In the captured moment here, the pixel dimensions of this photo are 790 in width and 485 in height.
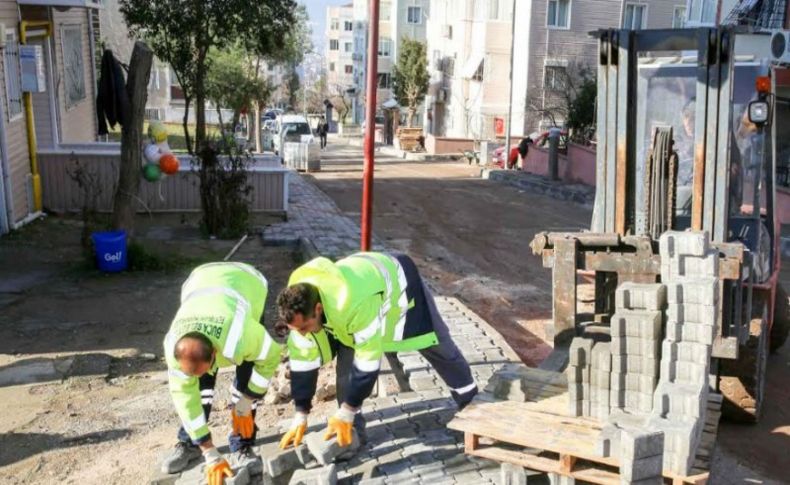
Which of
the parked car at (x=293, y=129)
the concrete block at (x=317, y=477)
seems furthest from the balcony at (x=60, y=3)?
the parked car at (x=293, y=129)

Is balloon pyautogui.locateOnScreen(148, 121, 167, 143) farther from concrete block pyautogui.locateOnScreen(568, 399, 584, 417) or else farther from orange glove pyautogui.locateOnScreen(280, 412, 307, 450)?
concrete block pyautogui.locateOnScreen(568, 399, 584, 417)

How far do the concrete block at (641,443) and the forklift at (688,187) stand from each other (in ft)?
6.05

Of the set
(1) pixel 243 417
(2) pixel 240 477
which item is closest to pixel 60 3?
(1) pixel 243 417

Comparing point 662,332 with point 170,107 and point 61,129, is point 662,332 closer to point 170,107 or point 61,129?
point 61,129

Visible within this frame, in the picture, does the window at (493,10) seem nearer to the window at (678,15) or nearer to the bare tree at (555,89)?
the bare tree at (555,89)

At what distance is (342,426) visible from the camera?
4.67 metres

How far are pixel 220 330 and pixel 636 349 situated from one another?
2259 mm

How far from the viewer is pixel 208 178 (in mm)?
12438

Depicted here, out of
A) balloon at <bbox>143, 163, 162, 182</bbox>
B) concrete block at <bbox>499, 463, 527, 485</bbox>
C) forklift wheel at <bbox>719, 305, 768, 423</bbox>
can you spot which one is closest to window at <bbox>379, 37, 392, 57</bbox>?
balloon at <bbox>143, 163, 162, 182</bbox>

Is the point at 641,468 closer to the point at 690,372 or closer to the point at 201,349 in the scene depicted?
the point at 690,372

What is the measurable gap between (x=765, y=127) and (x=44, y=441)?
5952 mm

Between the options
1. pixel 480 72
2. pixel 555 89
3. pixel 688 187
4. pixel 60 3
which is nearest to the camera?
pixel 688 187

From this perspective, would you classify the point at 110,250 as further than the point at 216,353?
Yes

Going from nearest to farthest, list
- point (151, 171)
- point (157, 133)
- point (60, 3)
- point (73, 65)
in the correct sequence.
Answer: point (151, 171) → point (157, 133) → point (60, 3) → point (73, 65)
